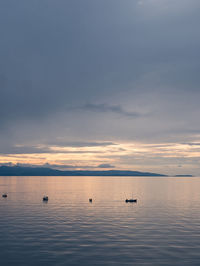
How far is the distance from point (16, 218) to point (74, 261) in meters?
40.5

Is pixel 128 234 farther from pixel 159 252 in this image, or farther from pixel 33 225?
pixel 33 225

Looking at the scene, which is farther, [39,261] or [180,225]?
[180,225]

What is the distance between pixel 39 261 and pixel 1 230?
2394 centimetres

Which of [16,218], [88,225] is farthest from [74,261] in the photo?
[16,218]

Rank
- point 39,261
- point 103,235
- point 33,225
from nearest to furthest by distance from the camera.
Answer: point 39,261 → point 103,235 → point 33,225

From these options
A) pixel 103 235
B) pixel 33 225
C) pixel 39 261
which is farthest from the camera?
pixel 33 225

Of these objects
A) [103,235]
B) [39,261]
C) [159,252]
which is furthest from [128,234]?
[39,261]

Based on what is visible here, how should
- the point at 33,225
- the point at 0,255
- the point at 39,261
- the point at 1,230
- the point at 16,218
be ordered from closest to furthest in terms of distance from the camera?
the point at 39,261 → the point at 0,255 → the point at 1,230 → the point at 33,225 → the point at 16,218

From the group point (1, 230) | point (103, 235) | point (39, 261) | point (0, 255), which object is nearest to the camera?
point (39, 261)

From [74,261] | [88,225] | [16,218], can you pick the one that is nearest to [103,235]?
[88,225]

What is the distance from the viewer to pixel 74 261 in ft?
126

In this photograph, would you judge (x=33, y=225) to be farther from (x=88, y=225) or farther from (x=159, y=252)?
(x=159, y=252)

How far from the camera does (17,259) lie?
1542 inches

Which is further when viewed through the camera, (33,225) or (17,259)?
(33,225)
